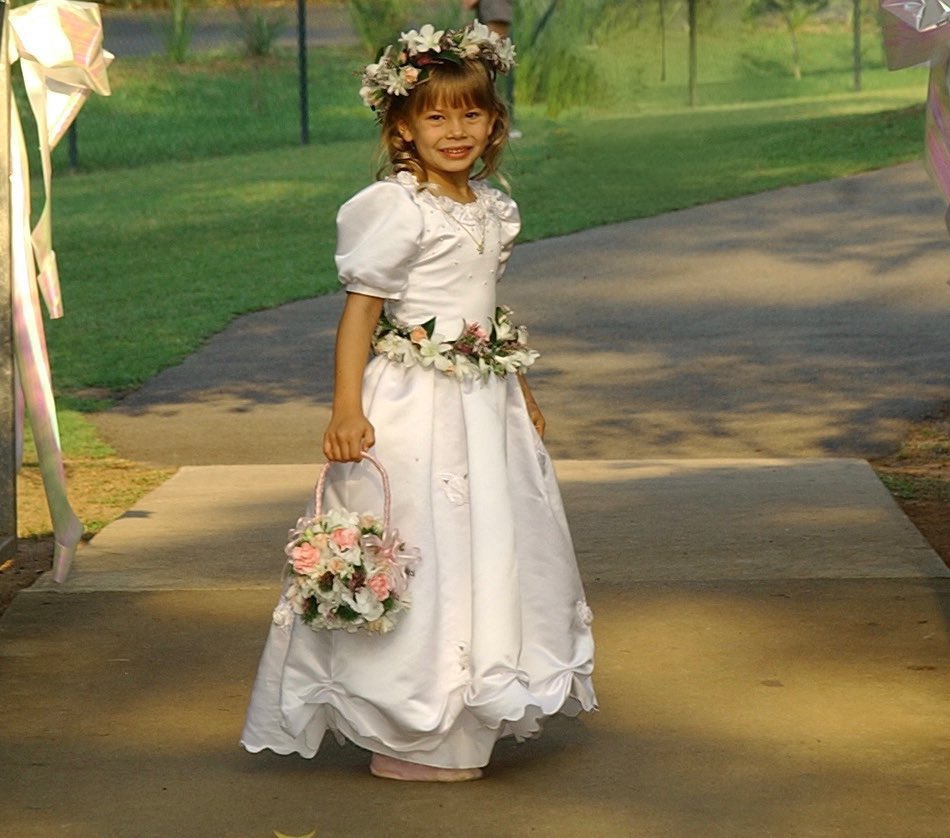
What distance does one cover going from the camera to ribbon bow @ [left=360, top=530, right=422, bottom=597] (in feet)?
12.8

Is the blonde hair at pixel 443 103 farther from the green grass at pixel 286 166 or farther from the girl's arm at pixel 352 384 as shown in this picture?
the green grass at pixel 286 166

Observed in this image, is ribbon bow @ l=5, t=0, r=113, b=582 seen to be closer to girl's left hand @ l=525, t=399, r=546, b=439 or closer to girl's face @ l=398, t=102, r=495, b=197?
girl's left hand @ l=525, t=399, r=546, b=439

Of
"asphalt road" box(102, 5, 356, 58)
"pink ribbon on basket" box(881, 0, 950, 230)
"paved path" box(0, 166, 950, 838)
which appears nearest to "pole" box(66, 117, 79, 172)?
"asphalt road" box(102, 5, 356, 58)

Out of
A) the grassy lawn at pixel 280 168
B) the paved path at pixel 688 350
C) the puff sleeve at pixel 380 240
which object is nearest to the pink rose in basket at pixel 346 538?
the puff sleeve at pixel 380 240

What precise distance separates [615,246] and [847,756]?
9.87 metres

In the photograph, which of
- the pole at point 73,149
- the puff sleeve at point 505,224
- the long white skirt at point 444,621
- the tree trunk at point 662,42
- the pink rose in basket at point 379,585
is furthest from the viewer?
the tree trunk at point 662,42

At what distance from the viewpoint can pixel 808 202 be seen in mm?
15398

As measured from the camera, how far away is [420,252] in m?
4.12

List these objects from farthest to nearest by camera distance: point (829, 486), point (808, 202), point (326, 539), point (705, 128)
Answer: point (705, 128)
point (808, 202)
point (829, 486)
point (326, 539)

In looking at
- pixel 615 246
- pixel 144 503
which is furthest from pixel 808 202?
pixel 144 503

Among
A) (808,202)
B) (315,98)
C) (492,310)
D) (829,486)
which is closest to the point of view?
(492,310)

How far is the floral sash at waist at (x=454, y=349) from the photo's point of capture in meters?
4.08

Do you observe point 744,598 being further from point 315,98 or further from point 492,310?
point 315,98

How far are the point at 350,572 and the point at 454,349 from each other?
1.74ft
